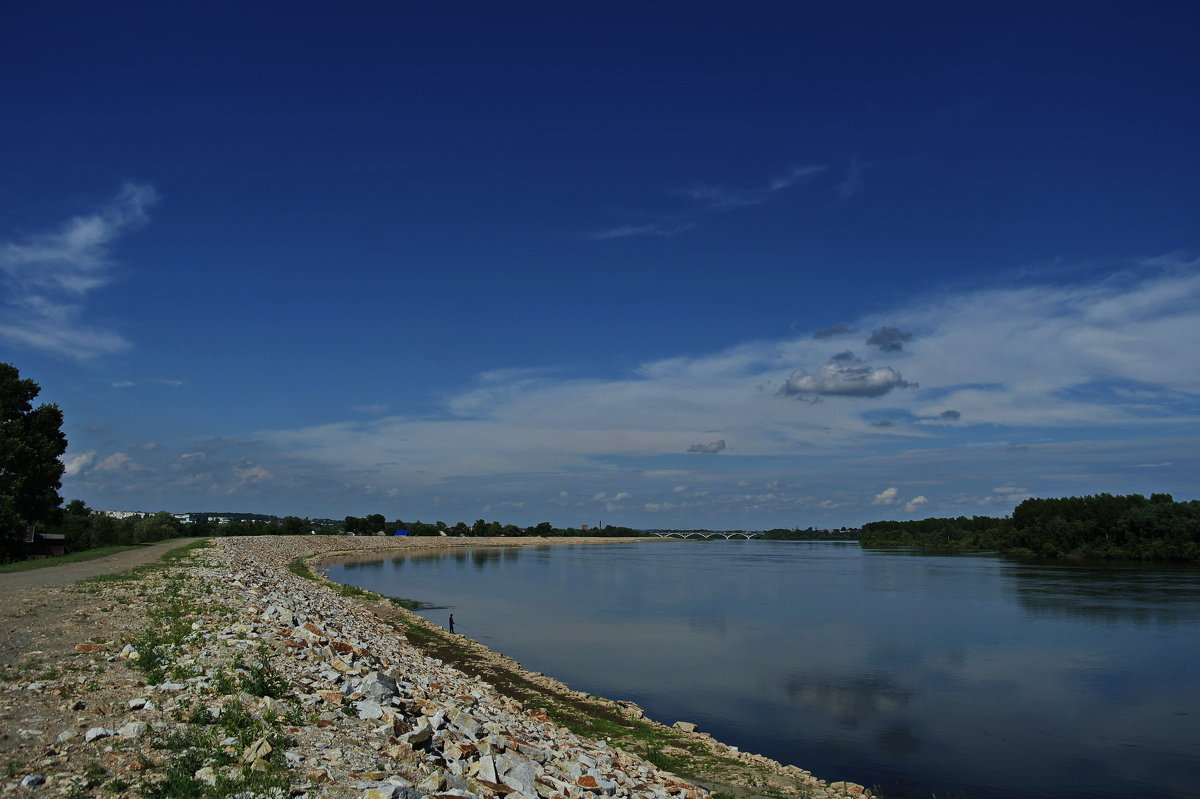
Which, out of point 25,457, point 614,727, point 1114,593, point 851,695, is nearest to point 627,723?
point 614,727

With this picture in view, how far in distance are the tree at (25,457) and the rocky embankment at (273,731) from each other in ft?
97.9

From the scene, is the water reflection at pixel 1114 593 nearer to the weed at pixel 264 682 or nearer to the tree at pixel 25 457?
the weed at pixel 264 682

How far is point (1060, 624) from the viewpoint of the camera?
38156 mm

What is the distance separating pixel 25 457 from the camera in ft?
139

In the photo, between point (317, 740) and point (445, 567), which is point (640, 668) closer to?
point (317, 740)

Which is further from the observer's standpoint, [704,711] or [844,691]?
[844,691]

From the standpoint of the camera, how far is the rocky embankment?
24.9 feet

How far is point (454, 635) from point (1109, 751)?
23.1m

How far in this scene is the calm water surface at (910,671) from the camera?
55.1 feet

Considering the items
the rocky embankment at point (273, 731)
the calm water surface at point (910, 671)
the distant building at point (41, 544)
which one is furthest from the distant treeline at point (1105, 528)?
the distant building at point (41, 544)

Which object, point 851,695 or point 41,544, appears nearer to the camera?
point 851,695

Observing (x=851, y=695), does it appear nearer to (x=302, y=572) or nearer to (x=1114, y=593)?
(x=1114, y=593)

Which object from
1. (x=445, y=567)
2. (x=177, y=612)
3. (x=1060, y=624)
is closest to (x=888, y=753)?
(x=177, y=612)

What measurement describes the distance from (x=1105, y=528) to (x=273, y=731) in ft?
377
